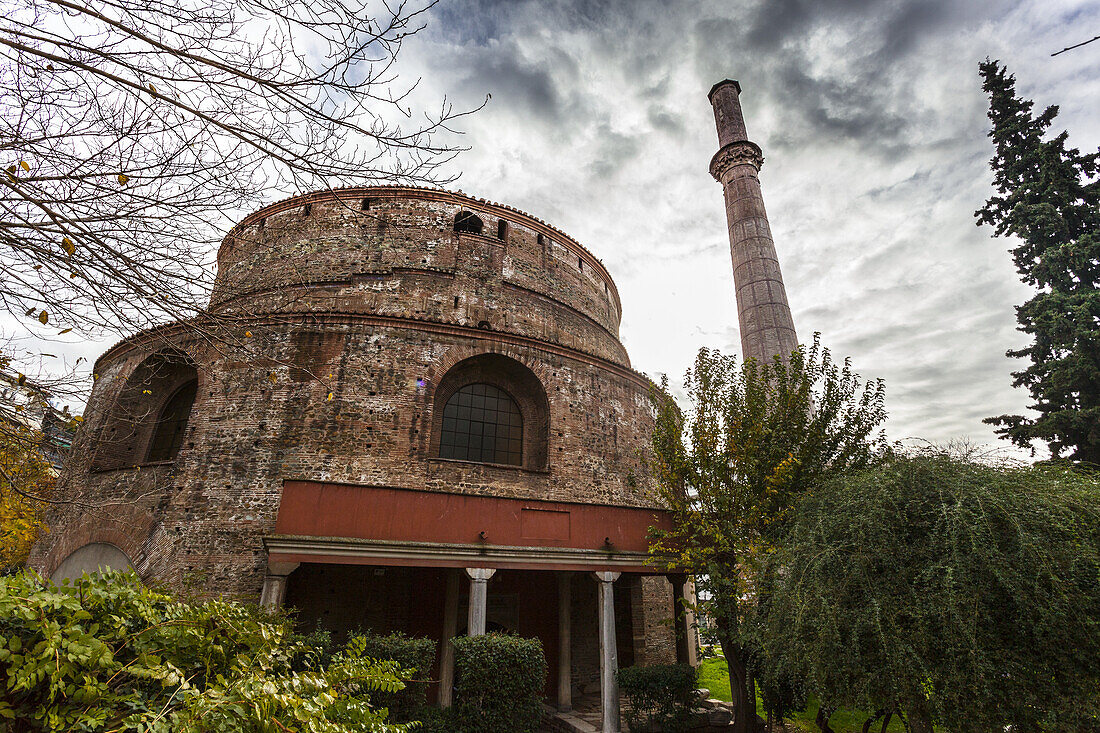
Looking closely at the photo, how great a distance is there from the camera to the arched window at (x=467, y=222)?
50.1ft

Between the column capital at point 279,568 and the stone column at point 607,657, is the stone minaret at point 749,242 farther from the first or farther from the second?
the column capital at point 279,568

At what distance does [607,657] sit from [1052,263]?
14038mm

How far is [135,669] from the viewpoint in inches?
84.0

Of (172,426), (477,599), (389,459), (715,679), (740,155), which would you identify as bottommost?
(715,679)

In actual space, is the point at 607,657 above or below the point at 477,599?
below

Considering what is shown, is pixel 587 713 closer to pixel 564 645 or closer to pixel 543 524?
pixel 564 645

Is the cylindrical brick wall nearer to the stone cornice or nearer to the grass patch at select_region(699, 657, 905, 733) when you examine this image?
the stone cornice

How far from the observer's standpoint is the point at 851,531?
6.00 metres

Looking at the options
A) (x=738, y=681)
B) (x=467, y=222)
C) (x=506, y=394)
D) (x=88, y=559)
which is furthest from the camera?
(x=467, y=222)

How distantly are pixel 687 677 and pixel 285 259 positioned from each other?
1365 cm

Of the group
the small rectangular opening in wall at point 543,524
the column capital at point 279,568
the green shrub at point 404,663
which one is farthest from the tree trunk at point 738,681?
the column capital at point 279,568

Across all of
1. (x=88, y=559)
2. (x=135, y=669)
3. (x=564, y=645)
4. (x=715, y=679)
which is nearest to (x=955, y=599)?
(x=135, y=669)

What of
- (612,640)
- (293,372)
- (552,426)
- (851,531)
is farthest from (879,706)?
(293,372)

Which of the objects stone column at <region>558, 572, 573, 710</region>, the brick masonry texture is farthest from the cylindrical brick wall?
stone column at <region>558, 572, 573, 710</region>
